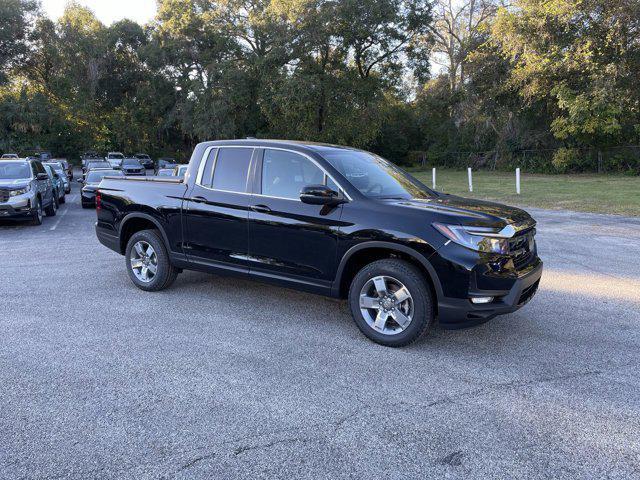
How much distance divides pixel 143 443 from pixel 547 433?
99.0 inches

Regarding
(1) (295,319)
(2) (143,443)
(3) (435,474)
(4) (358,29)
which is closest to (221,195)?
(1) (295,319)

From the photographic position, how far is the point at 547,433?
3.25 meters

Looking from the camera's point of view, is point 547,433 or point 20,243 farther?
point 20,243

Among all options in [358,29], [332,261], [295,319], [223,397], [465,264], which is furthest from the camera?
[358,29]

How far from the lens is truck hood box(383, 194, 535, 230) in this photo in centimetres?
443

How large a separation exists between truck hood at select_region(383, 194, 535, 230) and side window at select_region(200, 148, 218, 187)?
2215 mm

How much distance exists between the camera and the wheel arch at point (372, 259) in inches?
175

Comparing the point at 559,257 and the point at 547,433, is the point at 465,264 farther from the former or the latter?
the point at 559,257

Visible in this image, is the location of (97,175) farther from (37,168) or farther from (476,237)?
(476,237)

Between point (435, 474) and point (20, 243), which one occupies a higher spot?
point (20, 243)

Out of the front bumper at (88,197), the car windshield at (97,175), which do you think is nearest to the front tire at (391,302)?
the front bumper at (88,197)

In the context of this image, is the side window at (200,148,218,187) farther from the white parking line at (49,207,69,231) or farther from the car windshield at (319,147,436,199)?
the white parking line at (49,207,69,231)

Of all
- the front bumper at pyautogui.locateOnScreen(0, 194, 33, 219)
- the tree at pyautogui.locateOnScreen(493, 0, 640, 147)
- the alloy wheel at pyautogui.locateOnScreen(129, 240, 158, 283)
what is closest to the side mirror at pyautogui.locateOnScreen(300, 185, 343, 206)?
the alloy wheel at pyautogui.locateOnScreen(129, 240, 158, 283)

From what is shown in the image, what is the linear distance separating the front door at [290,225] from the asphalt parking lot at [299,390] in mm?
573
